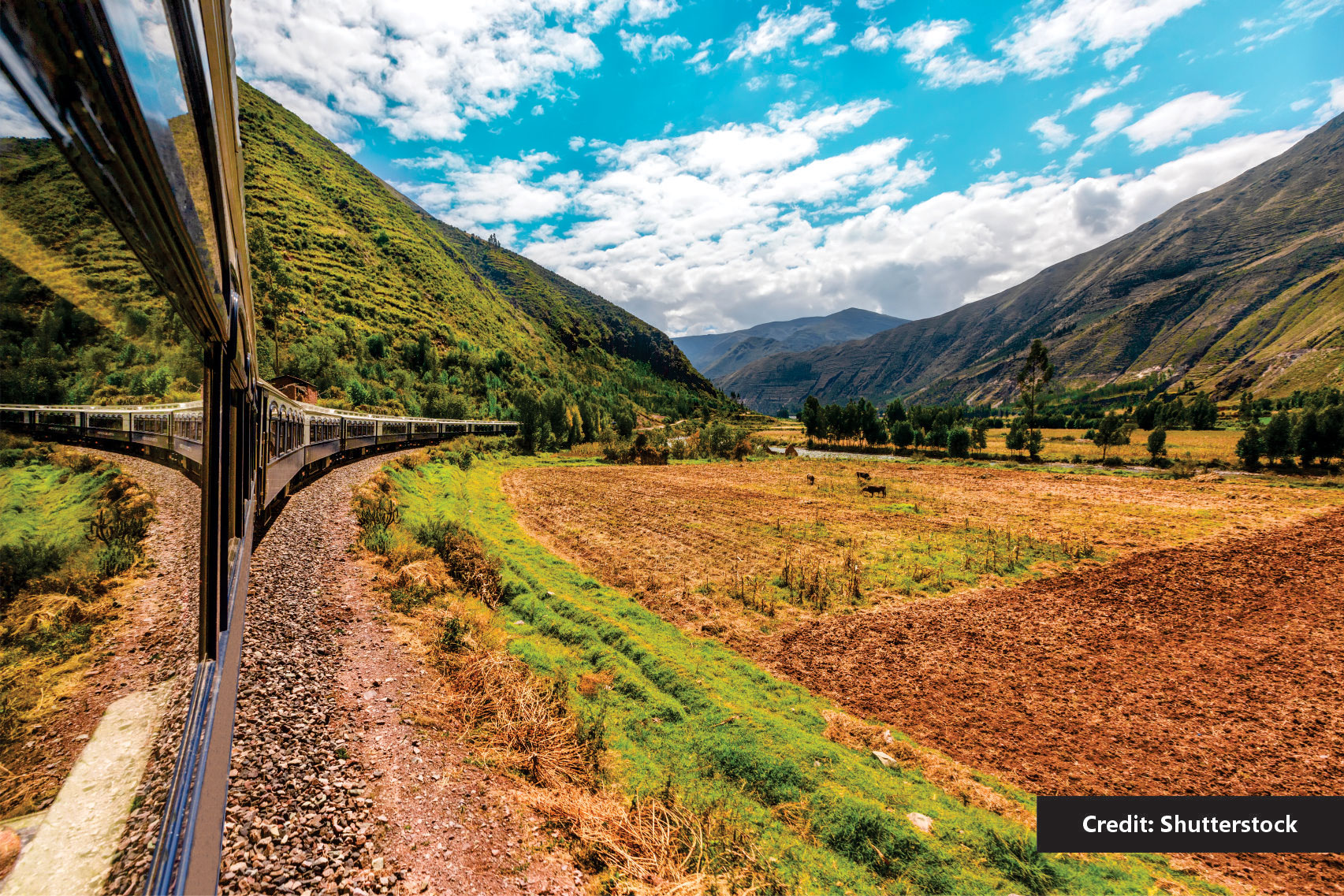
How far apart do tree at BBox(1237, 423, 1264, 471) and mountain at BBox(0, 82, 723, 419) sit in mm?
65955

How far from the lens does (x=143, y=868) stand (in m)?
1.64

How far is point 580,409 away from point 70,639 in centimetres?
6356

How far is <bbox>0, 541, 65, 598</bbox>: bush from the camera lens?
1.05m

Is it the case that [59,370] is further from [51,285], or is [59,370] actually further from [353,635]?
[353,635]

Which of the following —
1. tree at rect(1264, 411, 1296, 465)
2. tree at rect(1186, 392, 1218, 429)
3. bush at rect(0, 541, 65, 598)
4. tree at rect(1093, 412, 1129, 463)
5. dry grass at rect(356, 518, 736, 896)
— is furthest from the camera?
tree at rect(1186, 392, 1218, 429)

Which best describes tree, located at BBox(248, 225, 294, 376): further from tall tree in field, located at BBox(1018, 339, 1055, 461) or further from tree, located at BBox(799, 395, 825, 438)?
tall tree in field, located at BBox(1018, 339, 1055, 461)

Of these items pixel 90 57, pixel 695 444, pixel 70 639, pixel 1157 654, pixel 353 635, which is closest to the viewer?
pixel 90 57

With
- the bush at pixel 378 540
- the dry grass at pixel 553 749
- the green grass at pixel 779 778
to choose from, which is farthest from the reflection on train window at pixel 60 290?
the bush at pixel 378 540

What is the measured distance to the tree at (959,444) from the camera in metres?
61.2

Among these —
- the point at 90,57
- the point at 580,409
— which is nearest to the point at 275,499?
the point at 90,57

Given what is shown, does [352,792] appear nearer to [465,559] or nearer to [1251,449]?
[465,559]

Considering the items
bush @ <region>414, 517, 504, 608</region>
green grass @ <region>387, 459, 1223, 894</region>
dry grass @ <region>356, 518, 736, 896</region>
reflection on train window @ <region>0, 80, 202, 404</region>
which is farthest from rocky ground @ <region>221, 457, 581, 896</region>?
reflection on train window @ <region>0, 80, 202, 404</region>

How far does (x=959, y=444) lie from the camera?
61500 mm

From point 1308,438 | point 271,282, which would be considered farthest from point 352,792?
point 1308,438
